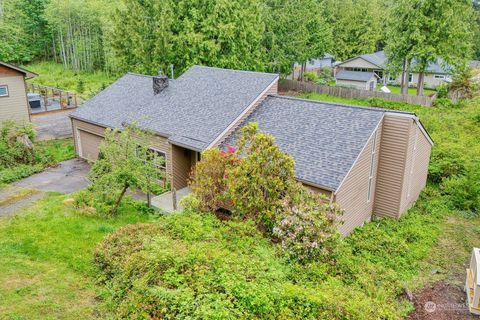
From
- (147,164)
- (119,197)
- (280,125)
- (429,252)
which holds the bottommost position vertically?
(429,252)

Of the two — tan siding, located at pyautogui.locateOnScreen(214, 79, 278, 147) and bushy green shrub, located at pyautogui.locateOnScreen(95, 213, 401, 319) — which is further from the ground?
tan siding, located at pyautogui.locateOnScreen(214, 79, 278, 147)

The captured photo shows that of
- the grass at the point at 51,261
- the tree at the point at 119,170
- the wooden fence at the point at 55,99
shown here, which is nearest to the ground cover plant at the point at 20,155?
the grass at the point at 51,261

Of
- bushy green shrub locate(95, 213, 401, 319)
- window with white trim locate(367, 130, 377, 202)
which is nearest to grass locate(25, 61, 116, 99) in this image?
bushy green shrub locate(95, 213, 401, 319)

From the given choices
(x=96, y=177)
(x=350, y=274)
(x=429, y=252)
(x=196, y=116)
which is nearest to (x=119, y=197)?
(x=96, y=177)

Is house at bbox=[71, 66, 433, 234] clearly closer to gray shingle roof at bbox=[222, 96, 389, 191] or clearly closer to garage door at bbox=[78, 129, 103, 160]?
gray shingle roof at bbox=[222, 96, 389, 191]

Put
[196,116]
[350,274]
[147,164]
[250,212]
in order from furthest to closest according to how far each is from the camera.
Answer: [196,116], [147,164], [250,212], [350,274]

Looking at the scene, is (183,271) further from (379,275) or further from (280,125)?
(280,125)

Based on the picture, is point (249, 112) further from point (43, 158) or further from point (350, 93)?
point (350, 93)

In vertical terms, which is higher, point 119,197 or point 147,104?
point 147,104
